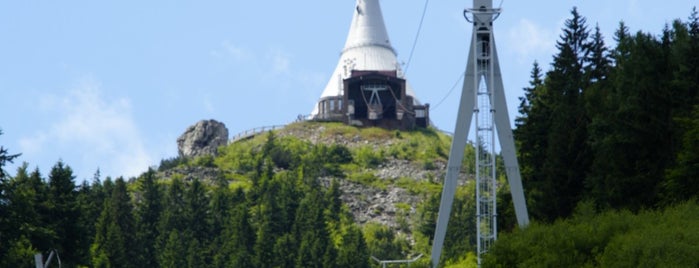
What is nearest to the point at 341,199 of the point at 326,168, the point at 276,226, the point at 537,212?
the point at 326,168

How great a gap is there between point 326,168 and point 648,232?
90790 mm

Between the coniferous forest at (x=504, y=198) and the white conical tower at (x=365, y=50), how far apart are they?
7.48m

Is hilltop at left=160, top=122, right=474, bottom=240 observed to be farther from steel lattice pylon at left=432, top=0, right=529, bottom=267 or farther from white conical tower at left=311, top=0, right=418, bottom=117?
steel lattice pylon at left=432, top=0, right=529, bottom=267

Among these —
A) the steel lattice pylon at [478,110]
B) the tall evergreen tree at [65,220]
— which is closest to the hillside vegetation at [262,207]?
the tall evergreen tree at [65,220]

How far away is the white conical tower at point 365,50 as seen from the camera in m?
150

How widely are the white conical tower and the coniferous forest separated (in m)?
7.48

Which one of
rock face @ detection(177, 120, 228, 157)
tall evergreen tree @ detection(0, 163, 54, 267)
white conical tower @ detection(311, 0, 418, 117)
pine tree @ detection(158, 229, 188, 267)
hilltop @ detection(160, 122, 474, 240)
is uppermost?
white conical tower @ detection(311, 0, 418, 117)

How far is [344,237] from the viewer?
365 feet

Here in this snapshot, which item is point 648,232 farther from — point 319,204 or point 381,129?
point 381,129

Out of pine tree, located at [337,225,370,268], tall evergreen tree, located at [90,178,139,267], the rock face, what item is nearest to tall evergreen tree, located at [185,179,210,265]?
tall evergreen tree, located at [90,178,139,267]

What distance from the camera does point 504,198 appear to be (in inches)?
2975

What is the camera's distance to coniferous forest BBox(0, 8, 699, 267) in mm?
53969

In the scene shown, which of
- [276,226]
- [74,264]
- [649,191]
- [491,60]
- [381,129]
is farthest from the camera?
[381,129]

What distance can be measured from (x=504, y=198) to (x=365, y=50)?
78.3 meters
